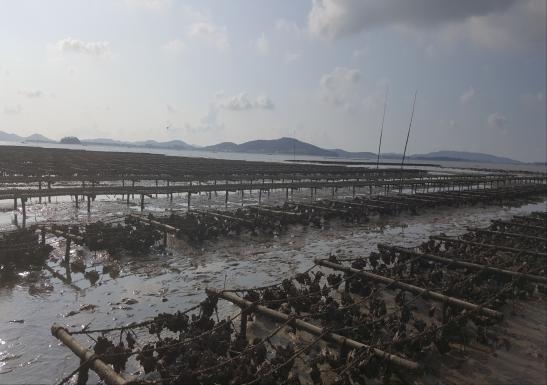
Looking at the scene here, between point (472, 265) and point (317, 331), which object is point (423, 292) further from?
point (317, 331)

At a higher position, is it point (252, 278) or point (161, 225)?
point (161, 225)

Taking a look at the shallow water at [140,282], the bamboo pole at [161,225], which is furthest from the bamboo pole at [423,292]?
the bamboo pole at [161,225]

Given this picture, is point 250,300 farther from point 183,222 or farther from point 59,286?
point 183,222

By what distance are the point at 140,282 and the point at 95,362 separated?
5592 mm

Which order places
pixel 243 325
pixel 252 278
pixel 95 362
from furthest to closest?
pixel 252 278, pixel 243 325, pixel 95 362

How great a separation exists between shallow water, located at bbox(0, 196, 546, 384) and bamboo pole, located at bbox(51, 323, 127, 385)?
798 millimetres

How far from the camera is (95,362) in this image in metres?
5.72

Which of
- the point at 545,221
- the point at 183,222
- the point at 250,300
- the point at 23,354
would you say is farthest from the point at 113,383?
the point at 545,221

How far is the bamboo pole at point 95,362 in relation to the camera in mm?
5293

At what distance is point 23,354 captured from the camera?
23.9 ft

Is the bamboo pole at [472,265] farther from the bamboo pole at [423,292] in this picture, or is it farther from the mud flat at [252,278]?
the bamboo pole at [423,292]

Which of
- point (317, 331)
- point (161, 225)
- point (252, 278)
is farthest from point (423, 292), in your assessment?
point (161, 225)

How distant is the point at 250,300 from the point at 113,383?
155 inches

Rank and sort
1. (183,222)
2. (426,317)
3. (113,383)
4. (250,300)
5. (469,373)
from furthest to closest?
1. (183,222)
2. (426,317)
3. (250,300)
4. (469,373)
5. (113,383)
